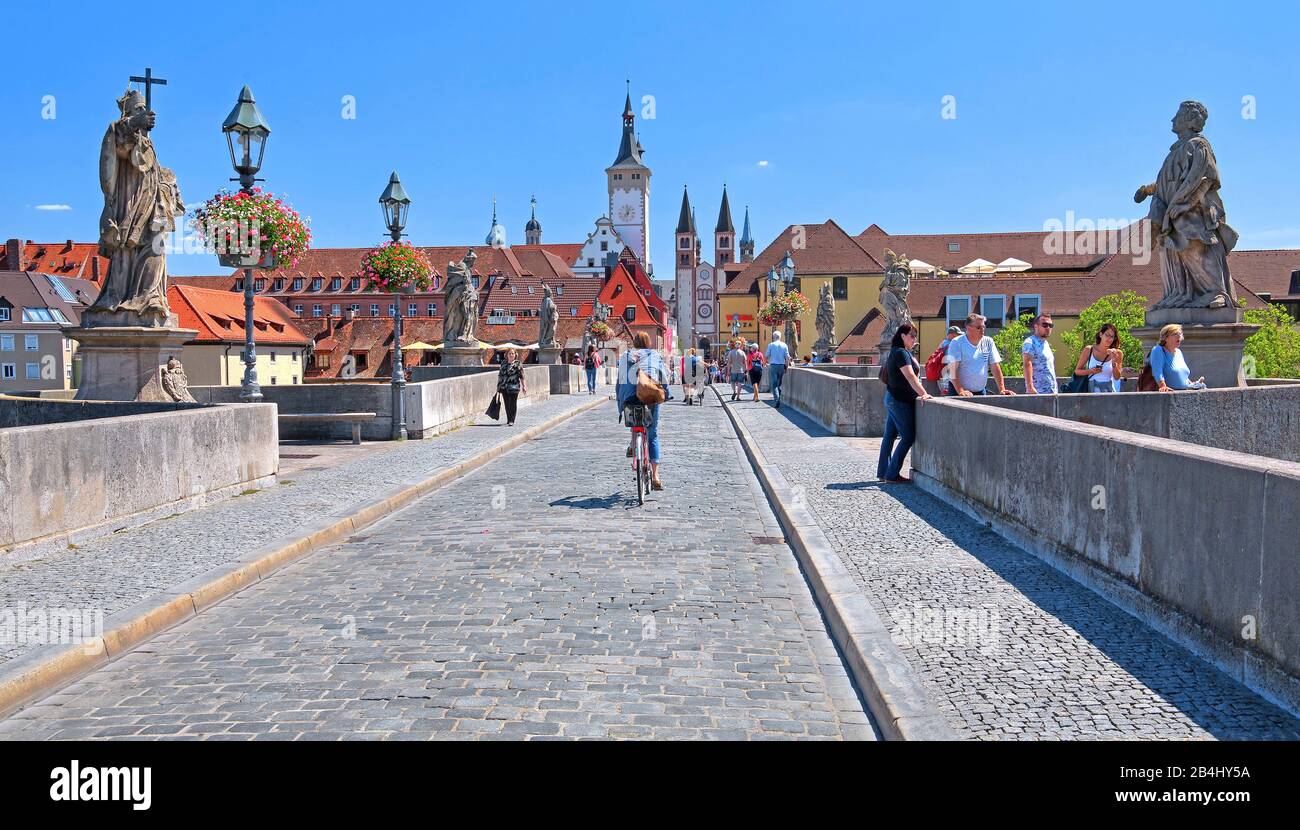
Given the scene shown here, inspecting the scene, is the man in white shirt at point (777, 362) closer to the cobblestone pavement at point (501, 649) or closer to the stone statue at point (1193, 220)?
the stone statue at point (1193, 220)

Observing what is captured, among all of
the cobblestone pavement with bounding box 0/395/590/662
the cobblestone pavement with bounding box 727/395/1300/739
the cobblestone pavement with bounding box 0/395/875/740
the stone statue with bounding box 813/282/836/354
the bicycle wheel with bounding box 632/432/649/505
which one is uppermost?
the stone statue with bounding box 813/282/836/354

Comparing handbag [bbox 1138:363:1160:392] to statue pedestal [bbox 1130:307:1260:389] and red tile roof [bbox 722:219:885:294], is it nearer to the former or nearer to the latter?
statue pedestal [bbox 1130:307:1260:389]

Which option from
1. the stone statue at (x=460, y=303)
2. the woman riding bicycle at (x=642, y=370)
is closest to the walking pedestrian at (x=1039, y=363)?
the woman riding bicycle at (x=642, y=370)

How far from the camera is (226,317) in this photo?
79.0 metres

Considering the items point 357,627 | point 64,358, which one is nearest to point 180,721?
point 357,627

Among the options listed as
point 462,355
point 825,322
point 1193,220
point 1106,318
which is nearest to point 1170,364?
point 1193,220

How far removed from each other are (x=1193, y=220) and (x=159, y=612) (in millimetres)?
13967

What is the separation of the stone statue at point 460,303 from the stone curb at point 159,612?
17.5 metres

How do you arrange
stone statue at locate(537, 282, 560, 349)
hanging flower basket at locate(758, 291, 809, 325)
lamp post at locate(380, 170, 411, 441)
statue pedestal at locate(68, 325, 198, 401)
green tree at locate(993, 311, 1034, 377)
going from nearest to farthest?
statue pedestal at locate(68, 325, 198, 401)
lamp post at locate(380, 170, 411, 441)
stone statue at locate(537, 282, 560, 349)
hanging flower basket at locate(758, 291, 809, 325)
green tree at locate(993, 311, 1034, 377)

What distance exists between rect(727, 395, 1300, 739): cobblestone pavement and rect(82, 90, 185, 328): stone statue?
8.72 metres

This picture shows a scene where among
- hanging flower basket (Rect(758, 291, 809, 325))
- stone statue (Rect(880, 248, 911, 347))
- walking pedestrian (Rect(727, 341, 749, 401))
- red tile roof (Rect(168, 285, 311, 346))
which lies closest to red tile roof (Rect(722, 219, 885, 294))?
hanging flower basket (Rect(758, 291, 809, 325))

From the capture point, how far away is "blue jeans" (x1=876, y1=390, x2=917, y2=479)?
1200 centimetres

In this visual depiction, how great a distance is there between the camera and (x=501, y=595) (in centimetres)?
696

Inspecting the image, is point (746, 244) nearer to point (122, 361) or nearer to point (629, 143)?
point (629, 143)
